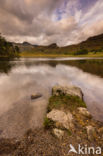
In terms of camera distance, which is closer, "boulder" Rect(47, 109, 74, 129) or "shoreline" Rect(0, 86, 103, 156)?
"shoreline" Rect(0, 86, 103, 156)

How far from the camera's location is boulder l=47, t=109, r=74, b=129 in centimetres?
484

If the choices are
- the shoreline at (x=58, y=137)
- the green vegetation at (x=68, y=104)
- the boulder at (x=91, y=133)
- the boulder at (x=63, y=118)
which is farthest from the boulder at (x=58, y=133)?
the green vegetation at (x=68, y=104)

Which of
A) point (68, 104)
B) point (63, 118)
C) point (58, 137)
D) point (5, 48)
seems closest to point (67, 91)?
point (68, 104)

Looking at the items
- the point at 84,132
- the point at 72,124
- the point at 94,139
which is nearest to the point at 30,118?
the point at 72,124

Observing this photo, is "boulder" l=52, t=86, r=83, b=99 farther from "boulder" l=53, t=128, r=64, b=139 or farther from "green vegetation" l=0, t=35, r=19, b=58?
"green vegetation" l=0, t=35, r=19, b=58

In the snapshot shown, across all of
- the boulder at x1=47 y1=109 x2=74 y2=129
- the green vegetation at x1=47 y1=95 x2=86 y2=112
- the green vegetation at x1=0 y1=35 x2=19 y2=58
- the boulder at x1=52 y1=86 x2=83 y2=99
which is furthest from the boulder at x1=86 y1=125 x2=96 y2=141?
the green vegetation at x1=0 y1=35 x2=19 y2=58

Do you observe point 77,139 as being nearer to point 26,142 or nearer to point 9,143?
point 26,142

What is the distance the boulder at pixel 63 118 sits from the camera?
484cm

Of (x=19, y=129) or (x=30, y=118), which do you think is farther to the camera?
(x=30, y=118)

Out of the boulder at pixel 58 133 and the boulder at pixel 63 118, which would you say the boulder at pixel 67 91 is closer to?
the boulder at pixel 63 118

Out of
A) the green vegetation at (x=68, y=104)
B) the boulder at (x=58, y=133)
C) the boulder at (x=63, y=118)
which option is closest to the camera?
the boulder at (x=58, y=133)

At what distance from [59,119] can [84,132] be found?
1.71 meters

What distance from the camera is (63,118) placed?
5309mm

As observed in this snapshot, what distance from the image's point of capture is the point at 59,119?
519cm
